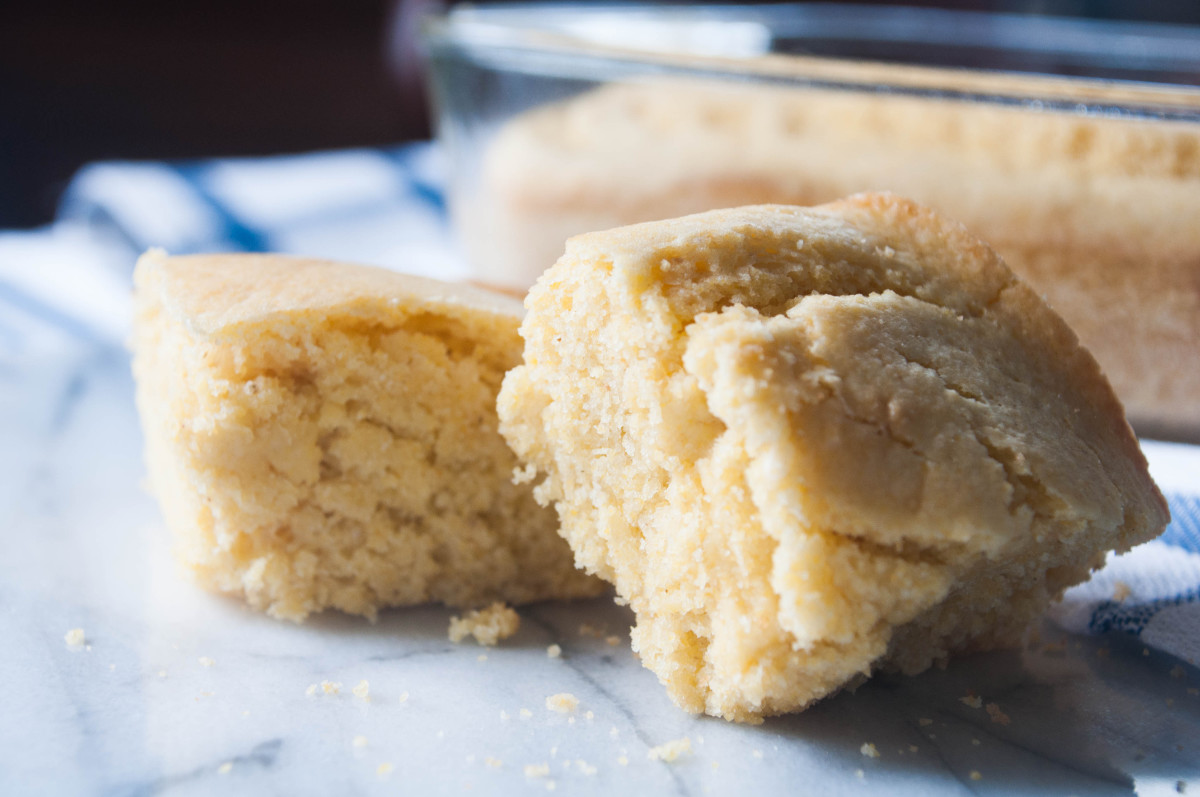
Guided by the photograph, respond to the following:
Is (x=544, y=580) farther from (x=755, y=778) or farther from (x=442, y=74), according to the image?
(x=442, y=74)

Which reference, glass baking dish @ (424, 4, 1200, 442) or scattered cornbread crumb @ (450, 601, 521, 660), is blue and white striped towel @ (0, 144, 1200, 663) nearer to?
glass baking dish @ (424, 4, 1200, 442)

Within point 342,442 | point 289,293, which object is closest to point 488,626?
point 342,442

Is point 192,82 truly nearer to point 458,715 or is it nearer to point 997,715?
point 458,715

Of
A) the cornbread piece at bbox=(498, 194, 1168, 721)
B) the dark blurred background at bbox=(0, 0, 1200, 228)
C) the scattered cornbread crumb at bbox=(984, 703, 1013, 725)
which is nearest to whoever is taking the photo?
the cornbread piece at bbox=(498, 194, 1168, 721)

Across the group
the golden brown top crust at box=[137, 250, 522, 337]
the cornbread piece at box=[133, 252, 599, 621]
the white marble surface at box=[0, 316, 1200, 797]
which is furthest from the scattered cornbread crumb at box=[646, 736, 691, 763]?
the golden brown top crust at box=[137, 250, 522, 337]

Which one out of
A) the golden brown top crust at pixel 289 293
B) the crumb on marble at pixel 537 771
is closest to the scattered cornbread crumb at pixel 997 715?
the crumb on marble at pixel 537 771

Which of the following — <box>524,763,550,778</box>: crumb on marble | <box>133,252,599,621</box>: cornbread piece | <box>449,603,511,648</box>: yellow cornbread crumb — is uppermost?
<box>133,252,599,621</box>: cornbread piece

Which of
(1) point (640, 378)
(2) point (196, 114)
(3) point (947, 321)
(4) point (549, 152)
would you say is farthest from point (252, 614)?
(2) point (196, 114)
